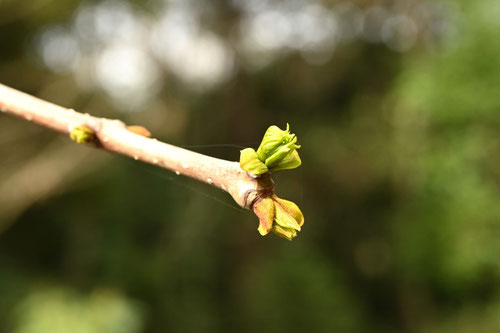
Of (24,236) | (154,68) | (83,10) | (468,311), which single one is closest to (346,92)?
(154,68)

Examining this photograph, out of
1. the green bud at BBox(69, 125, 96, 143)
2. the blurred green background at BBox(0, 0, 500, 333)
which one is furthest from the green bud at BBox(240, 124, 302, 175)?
the blurred green background at BBox(0, 0, 500, 333)

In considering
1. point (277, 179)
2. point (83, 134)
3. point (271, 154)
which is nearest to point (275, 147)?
point (271, 154)

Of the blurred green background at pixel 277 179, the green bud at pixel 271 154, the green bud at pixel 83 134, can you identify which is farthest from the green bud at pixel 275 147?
the blurred green background at pixel 277 179

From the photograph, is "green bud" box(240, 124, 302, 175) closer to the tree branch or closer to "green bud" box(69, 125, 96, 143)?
the tree branch

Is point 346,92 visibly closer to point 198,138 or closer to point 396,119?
point 396,119

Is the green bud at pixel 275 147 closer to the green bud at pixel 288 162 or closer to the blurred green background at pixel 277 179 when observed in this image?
the green bud at pixel 288 162
